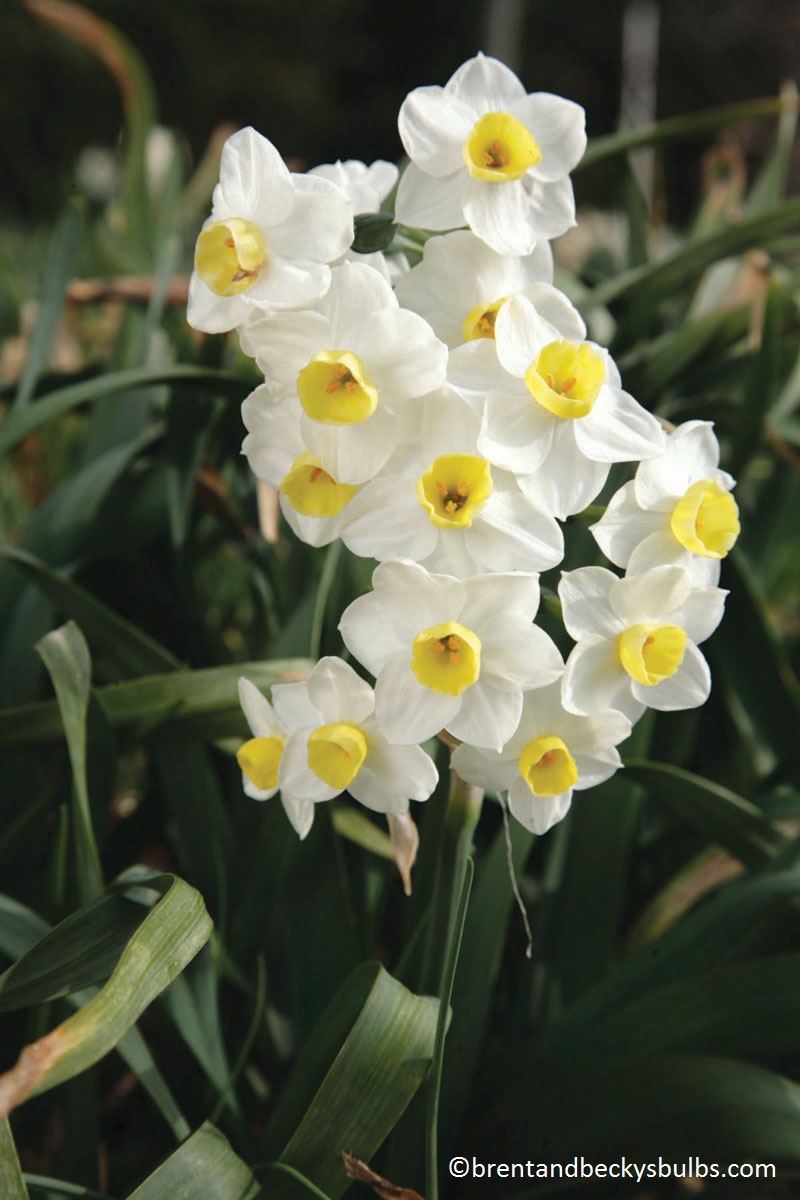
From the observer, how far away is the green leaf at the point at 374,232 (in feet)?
1.74

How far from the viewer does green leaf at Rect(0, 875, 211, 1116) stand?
1.38 feet

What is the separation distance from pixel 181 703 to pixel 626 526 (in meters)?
0.35

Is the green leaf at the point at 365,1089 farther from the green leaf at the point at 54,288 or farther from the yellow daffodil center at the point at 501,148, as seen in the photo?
the green leaf at the point at 54,288

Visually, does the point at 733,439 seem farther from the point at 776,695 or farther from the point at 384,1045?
the point at 384,1045

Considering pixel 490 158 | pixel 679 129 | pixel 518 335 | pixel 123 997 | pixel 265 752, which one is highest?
pixel 679 129

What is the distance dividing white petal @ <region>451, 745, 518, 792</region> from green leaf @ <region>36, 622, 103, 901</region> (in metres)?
0.26

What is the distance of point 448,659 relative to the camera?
47 cm

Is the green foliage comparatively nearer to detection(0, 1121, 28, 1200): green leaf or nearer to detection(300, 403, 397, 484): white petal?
detection(0, 1121, 28, 1200): green leaf

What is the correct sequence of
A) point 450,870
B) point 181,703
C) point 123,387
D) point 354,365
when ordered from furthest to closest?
point 123,387 < point 181,703 < point 450,870 < point 354,365

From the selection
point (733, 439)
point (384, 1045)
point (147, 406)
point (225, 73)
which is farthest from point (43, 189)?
point (384, 1045)

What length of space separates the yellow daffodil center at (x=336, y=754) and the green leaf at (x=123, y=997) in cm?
11

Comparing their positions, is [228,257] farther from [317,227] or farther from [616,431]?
[616,431]

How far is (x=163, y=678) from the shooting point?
2.28 ft

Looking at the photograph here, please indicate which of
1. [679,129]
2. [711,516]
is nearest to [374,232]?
[711,516]
